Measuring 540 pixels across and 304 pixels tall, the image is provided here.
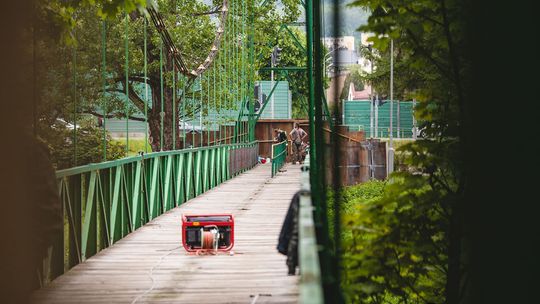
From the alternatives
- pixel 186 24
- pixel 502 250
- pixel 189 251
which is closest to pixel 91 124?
pixel 189 251

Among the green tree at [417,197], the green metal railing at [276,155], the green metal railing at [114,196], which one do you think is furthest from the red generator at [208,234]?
the green metal railing at [276,155]

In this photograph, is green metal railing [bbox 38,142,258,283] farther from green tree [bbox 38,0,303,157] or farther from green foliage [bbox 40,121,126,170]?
green tree [bbox 38,0,303,157]

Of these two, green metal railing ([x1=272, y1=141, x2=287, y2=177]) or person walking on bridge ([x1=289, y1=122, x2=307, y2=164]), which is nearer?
green metal railing ([x1=272, y1=141, x2=287, y2=177])

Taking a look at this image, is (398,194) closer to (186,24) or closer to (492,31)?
(492,31)

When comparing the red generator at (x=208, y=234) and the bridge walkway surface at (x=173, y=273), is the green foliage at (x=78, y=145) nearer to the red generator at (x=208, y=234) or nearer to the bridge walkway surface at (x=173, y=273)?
the bridge walkway surface at (x=173, y=273)

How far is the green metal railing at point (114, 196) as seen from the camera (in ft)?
23.6

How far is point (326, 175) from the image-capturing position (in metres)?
5.05

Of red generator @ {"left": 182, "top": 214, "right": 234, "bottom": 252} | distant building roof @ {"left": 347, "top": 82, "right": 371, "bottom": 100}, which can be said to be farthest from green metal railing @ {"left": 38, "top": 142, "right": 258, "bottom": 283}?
distant building roof @ {"left": 347, "top": 82, "right": 371, "bottom": 100}

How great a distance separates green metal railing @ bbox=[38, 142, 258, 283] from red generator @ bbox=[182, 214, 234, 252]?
764 millimetres

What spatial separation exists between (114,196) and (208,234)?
3.82 ft

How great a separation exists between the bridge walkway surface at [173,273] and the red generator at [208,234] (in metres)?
0.12

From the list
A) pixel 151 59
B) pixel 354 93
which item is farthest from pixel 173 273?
pixel 151 59

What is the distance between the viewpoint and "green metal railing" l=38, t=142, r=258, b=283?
719 cm

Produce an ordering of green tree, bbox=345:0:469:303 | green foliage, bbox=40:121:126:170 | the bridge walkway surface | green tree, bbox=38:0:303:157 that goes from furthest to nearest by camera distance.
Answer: green tree, bbox=38:0:303:157 < green foliage, bbox=40:121:126:170 < the bridge walkway surface < green tree, bbox=345:0:469:303
